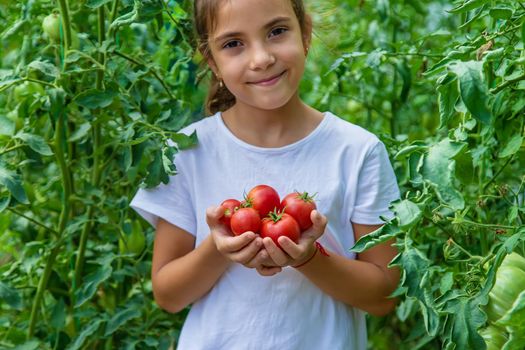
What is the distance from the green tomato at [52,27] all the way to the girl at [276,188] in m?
0.32

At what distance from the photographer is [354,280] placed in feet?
5.27

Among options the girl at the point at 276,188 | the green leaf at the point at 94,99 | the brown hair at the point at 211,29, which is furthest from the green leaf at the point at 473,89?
the green leaf at the point at 94,99

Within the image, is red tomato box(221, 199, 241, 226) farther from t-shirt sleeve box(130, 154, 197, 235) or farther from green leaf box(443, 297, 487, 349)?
green leaf box(443, 297, 487, 349)

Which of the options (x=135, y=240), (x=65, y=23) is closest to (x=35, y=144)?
(x=65, y=23)

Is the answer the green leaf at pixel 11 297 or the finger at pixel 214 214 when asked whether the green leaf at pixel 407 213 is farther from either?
the green leaf at pixel 11 297

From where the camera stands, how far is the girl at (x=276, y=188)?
1.57 meters

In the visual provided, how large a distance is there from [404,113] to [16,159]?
120 centimetres

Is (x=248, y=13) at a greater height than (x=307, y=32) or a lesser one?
greater

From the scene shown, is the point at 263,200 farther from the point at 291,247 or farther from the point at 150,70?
the point at 150,70

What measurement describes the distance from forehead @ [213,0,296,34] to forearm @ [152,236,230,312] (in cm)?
38

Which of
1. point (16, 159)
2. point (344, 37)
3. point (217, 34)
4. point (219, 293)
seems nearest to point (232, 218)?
point (219, 293)

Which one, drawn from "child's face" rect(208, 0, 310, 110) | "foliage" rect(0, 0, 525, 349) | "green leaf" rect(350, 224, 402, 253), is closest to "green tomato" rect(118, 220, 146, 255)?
"foliage" rect(0, 0, 525, 349)

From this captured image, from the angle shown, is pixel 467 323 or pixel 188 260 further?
pixel 188 260

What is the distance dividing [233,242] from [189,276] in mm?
249
